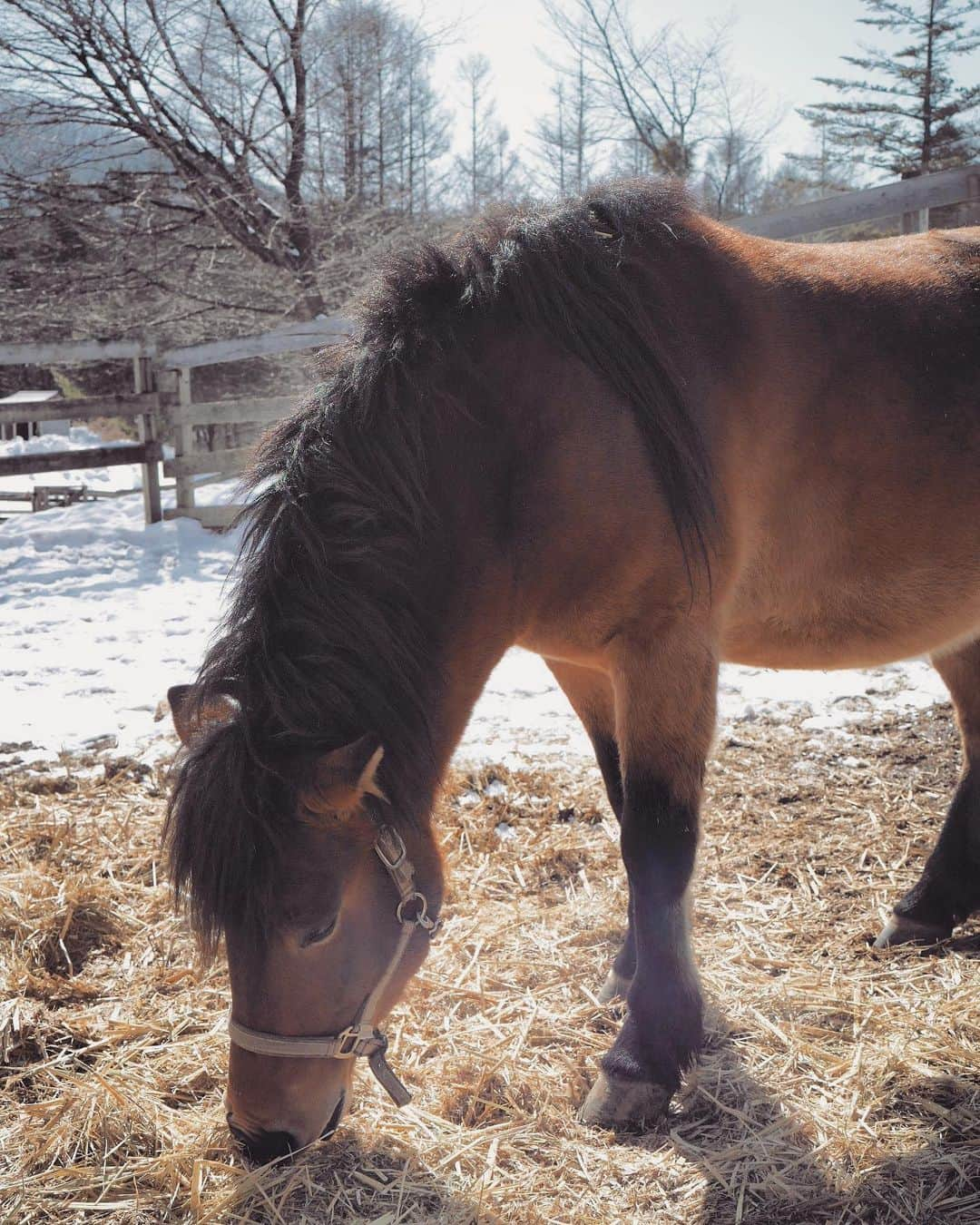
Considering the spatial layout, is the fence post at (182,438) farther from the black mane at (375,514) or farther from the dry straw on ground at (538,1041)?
the black mane at (375,514)

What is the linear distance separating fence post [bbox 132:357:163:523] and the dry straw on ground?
5.37m

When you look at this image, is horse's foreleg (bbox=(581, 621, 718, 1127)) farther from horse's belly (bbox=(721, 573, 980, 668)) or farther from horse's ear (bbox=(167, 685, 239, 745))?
horse's ear (bbox=(167, 685, 239, 745))

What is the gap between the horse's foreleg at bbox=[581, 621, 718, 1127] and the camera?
6.81 ft

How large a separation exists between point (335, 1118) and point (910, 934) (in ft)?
5.89

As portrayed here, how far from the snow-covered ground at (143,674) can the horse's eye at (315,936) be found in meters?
2.37

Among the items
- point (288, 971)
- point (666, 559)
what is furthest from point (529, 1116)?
point (666, 559)

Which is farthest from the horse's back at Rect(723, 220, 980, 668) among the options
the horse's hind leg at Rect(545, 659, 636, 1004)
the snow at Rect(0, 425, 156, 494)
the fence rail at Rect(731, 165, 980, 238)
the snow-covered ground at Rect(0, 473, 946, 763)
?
the snow at Rect(0, 425, 156, 494)

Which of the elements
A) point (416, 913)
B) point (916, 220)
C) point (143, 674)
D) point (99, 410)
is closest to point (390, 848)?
point (416, 913)

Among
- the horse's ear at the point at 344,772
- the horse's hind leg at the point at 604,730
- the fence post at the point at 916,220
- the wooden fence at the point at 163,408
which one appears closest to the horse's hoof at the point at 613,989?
the horse's hind leg at the point at 604,730

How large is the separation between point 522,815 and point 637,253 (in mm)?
2184

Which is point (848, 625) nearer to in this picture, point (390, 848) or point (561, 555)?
point (561, 555)

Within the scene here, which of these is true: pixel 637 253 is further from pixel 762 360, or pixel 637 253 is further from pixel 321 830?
pixel 321 830

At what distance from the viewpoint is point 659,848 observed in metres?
2.14

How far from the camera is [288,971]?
173 cm
